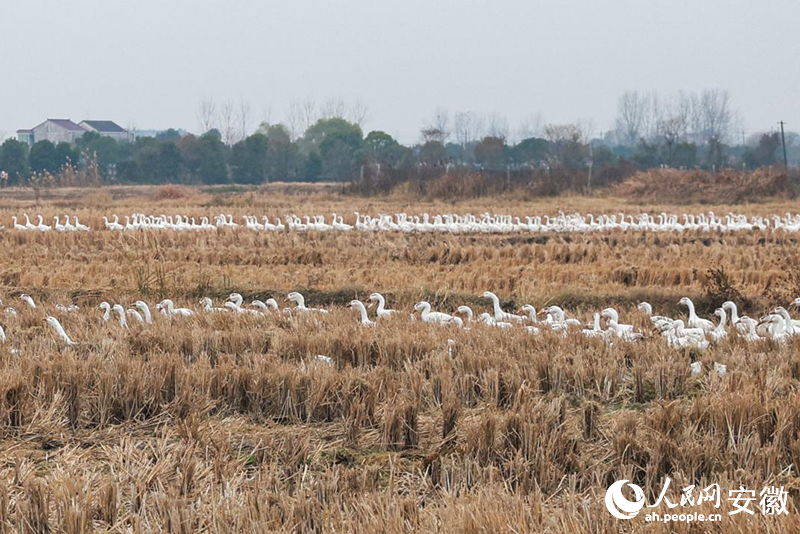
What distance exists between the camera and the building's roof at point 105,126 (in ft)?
352

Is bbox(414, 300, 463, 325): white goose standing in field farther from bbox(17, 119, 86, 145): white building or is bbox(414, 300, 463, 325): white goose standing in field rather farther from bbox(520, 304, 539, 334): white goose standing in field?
bbox(17, 119, 86, 145): white building

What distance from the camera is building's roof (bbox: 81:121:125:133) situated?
352 feet

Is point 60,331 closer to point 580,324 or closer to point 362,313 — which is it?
point 362,313

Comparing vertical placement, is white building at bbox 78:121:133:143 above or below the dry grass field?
above

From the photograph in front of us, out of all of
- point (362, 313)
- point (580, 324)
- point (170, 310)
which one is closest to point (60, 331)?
point (170, 310)

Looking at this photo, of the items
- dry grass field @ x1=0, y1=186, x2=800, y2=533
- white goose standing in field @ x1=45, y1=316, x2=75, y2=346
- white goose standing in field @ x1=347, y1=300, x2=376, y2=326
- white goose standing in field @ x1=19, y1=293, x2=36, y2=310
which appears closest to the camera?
dry grass field @ x1=0, y1=186, x2=800, y2=533

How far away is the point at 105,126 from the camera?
108938mm

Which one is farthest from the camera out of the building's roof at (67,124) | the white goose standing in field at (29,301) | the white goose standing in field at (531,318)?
the building's roof at (67,124)

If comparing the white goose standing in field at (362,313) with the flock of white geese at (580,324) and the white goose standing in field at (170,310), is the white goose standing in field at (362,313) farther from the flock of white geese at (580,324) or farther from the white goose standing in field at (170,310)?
the white goose standing in field at (170,310)

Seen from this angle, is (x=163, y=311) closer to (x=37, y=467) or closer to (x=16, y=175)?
(x=37, y=467)

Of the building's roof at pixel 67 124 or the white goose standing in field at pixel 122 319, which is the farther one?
the building's roof at pixel 67 124

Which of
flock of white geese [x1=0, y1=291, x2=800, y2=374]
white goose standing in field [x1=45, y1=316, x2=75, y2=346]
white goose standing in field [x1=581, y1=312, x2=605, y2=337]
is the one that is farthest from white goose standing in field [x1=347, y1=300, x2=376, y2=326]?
white goose standing in field [x1=45, y1=316, x2=75, y2=346]

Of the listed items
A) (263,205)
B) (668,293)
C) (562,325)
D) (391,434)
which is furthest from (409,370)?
(263,205)

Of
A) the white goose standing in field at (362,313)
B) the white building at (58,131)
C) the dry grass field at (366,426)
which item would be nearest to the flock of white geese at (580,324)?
the white goose standing in field at (362,313)
